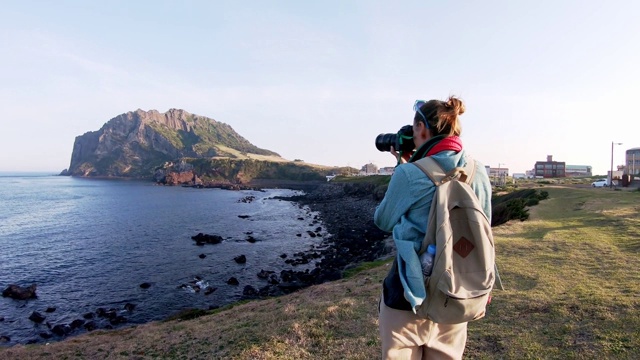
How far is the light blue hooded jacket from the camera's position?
2676mm

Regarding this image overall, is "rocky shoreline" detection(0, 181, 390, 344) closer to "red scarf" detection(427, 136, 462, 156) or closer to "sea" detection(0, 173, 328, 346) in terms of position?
"sea" detection(0, 173, 328, 346)

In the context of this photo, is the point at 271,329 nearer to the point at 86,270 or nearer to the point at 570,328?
the point at 570,328

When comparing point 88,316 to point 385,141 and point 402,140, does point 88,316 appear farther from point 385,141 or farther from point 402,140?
point 402,140

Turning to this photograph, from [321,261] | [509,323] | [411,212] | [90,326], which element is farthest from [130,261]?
[411,212]

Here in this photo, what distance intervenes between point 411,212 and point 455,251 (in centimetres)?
40

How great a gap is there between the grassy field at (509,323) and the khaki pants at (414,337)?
4047mm

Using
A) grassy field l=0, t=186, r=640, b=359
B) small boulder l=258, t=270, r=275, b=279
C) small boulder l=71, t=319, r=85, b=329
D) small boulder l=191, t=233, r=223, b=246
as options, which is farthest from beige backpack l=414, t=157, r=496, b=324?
small boulder l=191, t=233, r=223, b=246

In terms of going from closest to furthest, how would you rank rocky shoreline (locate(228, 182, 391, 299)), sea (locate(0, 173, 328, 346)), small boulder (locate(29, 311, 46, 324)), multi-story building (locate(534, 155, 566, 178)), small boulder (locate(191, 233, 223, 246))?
small boulder (locate(29, 311, 46, 324)) < sea (locate(0, 173, 328, 346)) < rocky shoreline (locate(228, 182, 391, 299)) < small boulder (locate(191, 233, 223, 246)) < multi-story building (locate(534, 155, 566, 178))

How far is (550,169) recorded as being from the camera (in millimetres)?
107938

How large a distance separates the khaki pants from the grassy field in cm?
405

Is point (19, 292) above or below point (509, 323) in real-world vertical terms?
below

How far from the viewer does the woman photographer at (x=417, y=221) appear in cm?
272

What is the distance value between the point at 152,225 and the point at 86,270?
76.4 ft

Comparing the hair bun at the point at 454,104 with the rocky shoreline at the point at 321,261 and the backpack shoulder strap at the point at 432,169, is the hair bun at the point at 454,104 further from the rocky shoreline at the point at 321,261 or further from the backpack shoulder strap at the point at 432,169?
the rocky shoreline at the point at 321,261
